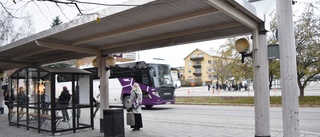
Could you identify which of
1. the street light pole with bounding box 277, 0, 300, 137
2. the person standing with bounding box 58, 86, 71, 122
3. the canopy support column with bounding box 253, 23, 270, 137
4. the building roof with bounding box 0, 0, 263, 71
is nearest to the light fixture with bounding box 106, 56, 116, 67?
the building roof with bounding box 0, 0, 263, 71

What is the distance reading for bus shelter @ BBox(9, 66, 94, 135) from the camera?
9789mm

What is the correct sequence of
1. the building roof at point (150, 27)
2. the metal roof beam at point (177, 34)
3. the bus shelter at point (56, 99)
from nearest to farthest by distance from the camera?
the building roof at point (150, 27) < the metal roof beam at point (177, 34) < the bus shelter at point (56, 99)

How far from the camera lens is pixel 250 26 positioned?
21.3 feet

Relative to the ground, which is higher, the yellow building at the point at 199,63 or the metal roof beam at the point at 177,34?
the yellow building at the point at 199,63

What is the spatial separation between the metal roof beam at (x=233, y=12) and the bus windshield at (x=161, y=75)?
12.8 metres

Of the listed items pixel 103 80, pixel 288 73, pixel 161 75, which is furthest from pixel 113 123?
pixel 161 75

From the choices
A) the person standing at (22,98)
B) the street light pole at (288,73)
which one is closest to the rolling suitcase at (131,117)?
the person standing at (22,98)

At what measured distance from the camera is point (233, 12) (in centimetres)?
586

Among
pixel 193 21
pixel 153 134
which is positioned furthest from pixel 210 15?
pixel 153 134

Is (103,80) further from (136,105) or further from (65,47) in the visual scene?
(65,47)

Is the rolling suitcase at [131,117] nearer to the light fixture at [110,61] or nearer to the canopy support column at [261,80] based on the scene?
the light fixture at [110,61]

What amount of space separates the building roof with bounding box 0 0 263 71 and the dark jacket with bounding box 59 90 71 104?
1636 mm

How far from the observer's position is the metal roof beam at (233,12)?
531 centimetres

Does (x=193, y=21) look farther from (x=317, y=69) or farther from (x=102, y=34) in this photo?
(x=317, y=69)
